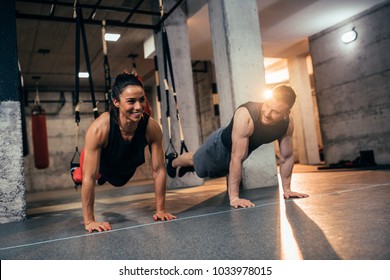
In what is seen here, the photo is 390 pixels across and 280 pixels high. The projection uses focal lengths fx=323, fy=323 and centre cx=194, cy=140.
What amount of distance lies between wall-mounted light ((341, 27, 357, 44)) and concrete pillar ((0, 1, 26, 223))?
667cm

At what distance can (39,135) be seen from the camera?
9.30 m

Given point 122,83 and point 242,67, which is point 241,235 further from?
point 242,67

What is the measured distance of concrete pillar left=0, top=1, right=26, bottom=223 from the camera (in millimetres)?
3297

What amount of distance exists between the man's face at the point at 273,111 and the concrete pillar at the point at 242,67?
1.30 m

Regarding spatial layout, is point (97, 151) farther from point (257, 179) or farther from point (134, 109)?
point (257, 179)

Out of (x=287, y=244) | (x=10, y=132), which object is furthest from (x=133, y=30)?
(x=287, y=244)

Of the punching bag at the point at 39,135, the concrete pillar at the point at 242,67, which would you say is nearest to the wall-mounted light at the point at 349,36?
the concrete pillar at the point at 242,67

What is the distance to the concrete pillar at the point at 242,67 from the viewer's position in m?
4.16

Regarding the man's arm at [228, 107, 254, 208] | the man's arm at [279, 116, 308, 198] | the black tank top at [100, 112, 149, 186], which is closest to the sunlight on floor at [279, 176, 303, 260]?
the man's arm at [228, 107, 254, 208]

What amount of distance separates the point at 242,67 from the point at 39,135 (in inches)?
285

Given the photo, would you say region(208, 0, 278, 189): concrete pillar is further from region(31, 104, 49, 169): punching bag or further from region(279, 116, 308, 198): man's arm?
region(31, 104, 49, 169): punching bag

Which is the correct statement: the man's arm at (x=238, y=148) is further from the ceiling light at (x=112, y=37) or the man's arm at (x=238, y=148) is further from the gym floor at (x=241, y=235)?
the ceiling light at (x=112, y=37)

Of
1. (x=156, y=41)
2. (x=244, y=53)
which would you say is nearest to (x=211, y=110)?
(x=156, y=41)
